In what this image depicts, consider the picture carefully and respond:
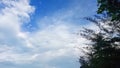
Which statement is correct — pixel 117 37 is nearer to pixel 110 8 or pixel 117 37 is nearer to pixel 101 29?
pixel 101 29

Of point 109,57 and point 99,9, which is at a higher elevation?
point 109,57

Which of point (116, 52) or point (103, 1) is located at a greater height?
Result: point (116, 52)

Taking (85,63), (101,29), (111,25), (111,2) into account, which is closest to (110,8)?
(111,2)

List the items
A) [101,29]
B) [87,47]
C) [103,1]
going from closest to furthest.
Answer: [103,1]
[101,29]
[87,47]

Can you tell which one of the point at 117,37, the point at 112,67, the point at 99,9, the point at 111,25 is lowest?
the point at 99,9

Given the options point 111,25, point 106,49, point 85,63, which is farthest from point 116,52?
point 85,63

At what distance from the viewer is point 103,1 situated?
20656 millimetres

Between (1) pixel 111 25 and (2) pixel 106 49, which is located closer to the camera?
(2) pixel 106 49

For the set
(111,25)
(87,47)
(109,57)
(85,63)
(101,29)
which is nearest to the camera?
(109,57)

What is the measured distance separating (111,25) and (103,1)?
18890 millimetres

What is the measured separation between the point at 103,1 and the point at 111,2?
678 mm

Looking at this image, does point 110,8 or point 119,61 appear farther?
point 119,61

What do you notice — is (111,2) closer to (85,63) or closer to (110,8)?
(110,8)

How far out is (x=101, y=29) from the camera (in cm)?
4194
